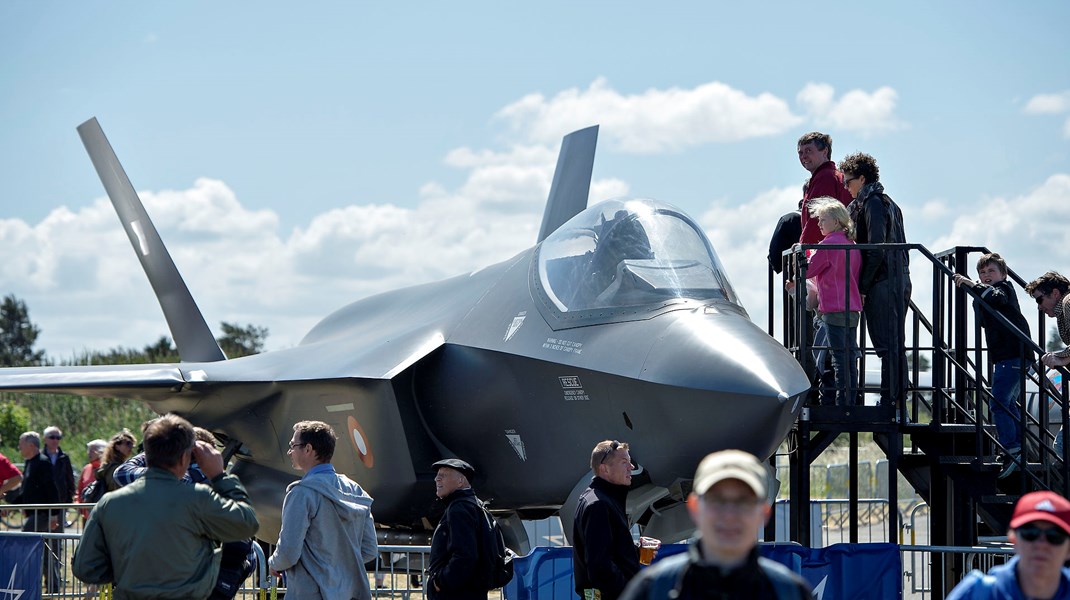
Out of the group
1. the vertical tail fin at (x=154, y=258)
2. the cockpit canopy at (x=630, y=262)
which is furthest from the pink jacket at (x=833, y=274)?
the vertical tail fin at (x=154, y=258)

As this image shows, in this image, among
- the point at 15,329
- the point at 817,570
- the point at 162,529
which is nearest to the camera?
the point at 162,529

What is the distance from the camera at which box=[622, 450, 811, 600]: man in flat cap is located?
2.66 metres

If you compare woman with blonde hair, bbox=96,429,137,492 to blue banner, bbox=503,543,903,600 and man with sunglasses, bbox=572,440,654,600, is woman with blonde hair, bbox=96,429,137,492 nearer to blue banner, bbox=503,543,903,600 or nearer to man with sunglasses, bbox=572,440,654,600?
blue banner, bbox=503,543,903,600

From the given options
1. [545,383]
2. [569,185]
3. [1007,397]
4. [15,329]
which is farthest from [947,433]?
[15,329]

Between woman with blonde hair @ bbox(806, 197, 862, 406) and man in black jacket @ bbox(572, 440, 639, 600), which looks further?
woman with blonde hair @ bbox(806, 197, 862, 406)

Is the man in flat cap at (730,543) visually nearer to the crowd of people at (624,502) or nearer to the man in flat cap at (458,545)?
the crowd of people at (624,502)

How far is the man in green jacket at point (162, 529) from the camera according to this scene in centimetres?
472

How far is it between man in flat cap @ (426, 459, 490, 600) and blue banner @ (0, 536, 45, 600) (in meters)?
3.36

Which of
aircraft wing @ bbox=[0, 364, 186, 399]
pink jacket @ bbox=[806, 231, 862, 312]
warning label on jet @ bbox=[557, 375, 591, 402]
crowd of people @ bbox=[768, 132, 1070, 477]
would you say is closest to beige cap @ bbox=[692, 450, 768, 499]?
warning label on jet @ bbox=[557, 375, 591, 402]

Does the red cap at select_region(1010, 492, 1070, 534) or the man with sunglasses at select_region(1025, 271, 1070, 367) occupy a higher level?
the man with sunglasses at select_region(1025, 271, 1070, 367)

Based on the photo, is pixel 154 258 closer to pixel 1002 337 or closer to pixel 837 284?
pixel 837 284

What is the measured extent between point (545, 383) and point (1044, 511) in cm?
483

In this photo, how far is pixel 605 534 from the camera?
547 cm

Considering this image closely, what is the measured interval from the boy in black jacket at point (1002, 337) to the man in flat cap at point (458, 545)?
14.3 feet
